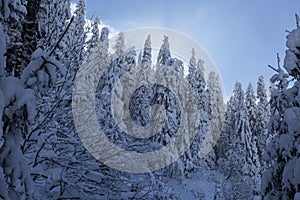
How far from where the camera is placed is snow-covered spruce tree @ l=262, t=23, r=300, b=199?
7.07 m

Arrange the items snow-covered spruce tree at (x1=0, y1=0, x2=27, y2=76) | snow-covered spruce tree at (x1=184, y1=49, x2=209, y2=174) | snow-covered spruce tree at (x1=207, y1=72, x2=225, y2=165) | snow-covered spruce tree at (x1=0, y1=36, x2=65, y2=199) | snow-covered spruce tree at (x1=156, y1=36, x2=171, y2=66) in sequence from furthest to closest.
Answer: snow-covered spruce tree at (x1=207, y1=72, x2=225, y2=165) < snow-covered spruce tree at (x1=184, y1=49, x2=209, y2=174) < snow-covered spruce tree at (x1=156, y1=36, x2=171, y2=66) < snow-covered spruce tree at (x1=0, y1=0, x2=27, y2=76) < snow-covered spruce tree at (x1=0, y1=36, x2=65, y2=199)

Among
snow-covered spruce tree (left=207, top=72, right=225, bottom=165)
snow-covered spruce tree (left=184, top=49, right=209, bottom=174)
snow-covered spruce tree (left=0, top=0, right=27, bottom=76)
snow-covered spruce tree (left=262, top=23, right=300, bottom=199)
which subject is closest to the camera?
snow-covered spruce tree (left=0, top=0, right=27, bottom=76)

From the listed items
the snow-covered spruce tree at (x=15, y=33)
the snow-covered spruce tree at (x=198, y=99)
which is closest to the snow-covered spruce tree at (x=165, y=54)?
the snow-covered spruce tree at (x=198, y=99)

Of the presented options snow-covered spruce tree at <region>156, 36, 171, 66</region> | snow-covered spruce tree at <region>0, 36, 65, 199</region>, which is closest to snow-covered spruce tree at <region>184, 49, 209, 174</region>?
snow-covered spruce tree at <region>156, 36, 171, 66</region>

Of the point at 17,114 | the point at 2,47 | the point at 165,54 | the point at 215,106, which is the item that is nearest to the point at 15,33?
the point at 2,47

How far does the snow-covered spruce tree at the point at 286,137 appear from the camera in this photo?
7.07 meters

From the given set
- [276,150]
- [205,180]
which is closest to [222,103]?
[205,180]

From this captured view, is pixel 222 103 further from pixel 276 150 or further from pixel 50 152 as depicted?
pixel 50 152

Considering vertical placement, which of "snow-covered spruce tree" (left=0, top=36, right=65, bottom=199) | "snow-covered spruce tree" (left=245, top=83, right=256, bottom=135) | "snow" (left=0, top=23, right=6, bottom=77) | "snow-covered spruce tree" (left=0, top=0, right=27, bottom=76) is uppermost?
"snow-covered spruce tree" (left=245, top=83, right=256, bottom=135)

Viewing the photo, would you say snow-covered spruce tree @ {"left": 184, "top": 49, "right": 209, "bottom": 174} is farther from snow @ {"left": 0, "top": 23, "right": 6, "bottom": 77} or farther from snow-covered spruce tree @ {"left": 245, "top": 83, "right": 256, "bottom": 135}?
snow @ {"left": 0, "top": 23, "right": 6, "bottom": 77}

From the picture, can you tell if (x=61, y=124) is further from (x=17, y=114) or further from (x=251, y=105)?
(x=251, y=105)

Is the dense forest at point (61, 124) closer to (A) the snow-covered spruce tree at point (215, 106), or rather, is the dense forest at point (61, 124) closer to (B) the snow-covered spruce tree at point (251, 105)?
(B) the snow-covered spruce tree at point (251, 105)

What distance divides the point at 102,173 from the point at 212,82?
4879cm

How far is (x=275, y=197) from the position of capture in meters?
7.59
